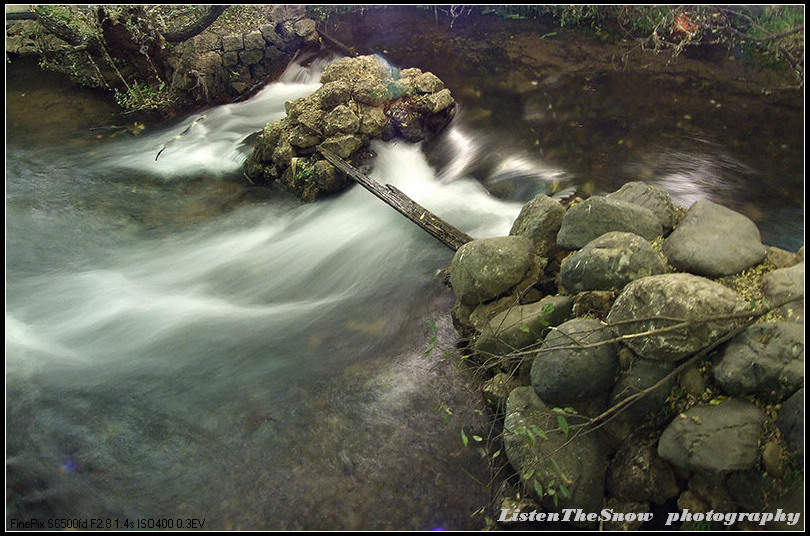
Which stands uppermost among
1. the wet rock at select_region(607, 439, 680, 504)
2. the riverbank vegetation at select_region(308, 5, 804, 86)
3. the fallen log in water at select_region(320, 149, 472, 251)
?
the riverbank vegetation at select_region(308, 5, 804, 86)

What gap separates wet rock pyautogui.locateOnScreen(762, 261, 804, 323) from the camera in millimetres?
3189

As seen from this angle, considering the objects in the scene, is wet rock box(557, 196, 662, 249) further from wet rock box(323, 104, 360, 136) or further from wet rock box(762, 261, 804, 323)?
wet rock box(323, 104, 360, 136)

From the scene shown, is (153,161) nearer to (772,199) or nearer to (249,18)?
(249,18)

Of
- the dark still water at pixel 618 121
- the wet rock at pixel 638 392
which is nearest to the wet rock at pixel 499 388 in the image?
the wet rock at pixel 638 392

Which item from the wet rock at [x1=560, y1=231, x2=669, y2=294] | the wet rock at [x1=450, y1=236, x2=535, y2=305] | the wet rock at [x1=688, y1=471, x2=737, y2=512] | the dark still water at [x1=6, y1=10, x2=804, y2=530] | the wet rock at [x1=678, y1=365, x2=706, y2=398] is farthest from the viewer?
the wet rock at [x1=450, y1=236, x2=535, y2=305]

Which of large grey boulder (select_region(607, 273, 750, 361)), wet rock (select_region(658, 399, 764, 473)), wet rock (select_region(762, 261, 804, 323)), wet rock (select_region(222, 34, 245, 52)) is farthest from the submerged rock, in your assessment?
wet rock (select_region(658, 399, 764, 473))

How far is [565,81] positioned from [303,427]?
7711mm

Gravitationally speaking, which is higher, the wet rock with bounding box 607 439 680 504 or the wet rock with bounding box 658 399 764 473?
the wet rock with bounding box 658 399 764 473

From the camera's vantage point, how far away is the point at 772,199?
20.8 ft

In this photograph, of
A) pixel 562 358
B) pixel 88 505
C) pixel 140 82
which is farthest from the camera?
pixel 140 82

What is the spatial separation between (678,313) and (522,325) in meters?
1.19

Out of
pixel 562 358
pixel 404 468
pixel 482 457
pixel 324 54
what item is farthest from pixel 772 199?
pixel 324 54

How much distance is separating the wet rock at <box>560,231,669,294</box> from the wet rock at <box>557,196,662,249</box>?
0.77ft

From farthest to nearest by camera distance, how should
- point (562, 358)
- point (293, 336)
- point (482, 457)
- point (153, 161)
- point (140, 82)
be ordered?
point (140, 82) < point (153, 161) < point (293, 336) < point (482, 457) < point (562, 358)
